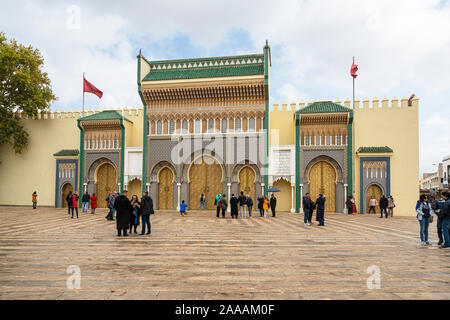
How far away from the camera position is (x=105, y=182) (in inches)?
1014

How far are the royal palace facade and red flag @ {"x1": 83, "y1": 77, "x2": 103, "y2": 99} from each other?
1.52 m

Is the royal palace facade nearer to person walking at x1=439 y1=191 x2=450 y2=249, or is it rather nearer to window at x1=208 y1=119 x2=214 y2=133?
window at x1=208 y1=119 x2=214 y2=133

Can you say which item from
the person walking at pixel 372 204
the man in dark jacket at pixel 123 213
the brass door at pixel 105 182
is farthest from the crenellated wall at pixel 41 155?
the person walking at pixel 372 204

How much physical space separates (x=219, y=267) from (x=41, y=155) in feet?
85.9

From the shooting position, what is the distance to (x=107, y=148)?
84.0 ft

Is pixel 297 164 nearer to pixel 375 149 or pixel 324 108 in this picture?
pixel 324 108

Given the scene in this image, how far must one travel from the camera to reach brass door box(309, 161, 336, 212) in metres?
22.9

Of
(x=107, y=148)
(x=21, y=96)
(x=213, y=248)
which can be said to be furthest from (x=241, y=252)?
(x=21, y=96)

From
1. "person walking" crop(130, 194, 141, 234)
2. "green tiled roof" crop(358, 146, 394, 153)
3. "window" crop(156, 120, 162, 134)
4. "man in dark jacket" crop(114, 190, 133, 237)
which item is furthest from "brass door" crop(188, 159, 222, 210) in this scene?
"man in dark jacket" crop(114, 190, 133, 237)

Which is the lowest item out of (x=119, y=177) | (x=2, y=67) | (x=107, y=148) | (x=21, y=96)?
(x=119, y=177)

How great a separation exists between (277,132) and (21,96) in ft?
63.8

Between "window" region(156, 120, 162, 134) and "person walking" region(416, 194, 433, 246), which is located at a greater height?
"window" region(156, 120, 162, 134)
